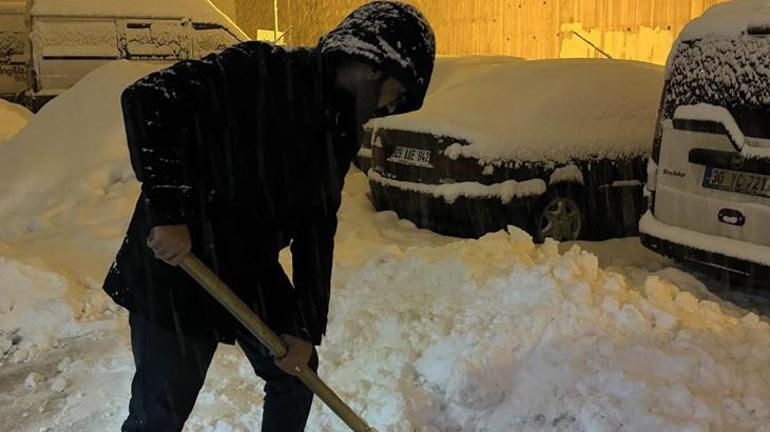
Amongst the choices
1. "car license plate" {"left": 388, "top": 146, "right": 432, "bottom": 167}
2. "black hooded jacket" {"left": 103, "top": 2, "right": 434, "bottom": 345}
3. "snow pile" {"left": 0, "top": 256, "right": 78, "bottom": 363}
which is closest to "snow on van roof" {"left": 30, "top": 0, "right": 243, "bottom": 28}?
"car license plate" {"left": 388, "top": 146, "right": 432, "bottom": 167}

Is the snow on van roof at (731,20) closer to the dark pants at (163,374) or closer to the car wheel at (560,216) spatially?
the car wheel at (560,216)

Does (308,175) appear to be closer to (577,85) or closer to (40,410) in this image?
(40,410)

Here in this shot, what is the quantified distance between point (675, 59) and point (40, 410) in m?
3.74

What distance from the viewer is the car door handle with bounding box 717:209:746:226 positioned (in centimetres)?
411

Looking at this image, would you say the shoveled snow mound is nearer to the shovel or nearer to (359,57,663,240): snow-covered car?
(359,57,663,240): snow-covered car

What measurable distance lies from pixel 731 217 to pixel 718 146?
37 centimetres

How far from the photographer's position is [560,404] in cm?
319

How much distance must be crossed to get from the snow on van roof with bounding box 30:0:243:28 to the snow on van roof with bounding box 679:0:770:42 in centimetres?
733

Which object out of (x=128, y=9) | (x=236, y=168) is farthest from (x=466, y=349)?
(x=128, y=9)

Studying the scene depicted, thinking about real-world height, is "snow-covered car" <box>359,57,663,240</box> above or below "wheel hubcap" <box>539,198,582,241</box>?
above

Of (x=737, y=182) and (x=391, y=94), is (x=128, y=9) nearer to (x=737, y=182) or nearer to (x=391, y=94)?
(x=737, y=182)

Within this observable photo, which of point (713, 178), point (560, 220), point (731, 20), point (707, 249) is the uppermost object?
point (731, 20)

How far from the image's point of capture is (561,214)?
18.6ft

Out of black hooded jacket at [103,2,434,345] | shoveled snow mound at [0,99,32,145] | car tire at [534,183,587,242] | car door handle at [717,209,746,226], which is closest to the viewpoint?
black hooded jacket at [103,2,434,345]
